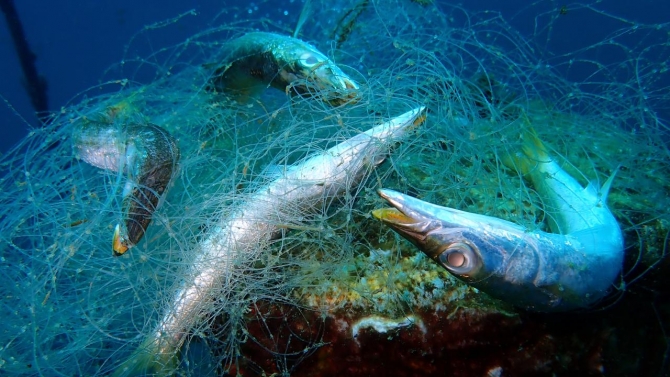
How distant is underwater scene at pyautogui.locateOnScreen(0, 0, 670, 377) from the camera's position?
223 cm

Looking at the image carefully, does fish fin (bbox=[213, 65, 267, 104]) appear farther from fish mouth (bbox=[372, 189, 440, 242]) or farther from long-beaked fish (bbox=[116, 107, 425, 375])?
fish mouth (bbox=[372, 189, 440, 242])

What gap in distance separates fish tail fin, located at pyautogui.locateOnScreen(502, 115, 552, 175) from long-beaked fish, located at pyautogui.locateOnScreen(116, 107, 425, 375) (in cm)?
88

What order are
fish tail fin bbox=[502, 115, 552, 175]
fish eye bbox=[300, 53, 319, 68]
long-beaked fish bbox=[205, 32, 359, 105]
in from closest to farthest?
fish tail fin bbox=[502, 115, 552, 175] < long-beaked fish bbox=[205, 32, 359, 105] < fish eye bbox=[300, 53, 319, 68]

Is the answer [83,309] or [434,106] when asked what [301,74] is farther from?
[83,309]

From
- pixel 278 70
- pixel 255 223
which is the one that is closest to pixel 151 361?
pixel 255 223

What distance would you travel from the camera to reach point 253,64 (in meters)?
3.76

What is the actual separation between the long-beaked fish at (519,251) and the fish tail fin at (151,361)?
68.2 inches

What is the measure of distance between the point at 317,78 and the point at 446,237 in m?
1.90

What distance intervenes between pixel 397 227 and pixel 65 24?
59000 millimetres

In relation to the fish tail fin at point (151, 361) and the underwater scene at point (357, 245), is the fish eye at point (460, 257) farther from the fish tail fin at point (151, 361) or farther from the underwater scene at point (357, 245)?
the fish tail fin at point (151, 361)

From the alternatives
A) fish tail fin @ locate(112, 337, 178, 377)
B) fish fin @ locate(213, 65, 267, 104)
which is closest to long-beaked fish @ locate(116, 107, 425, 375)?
fish tail fin @ locate(112, 337, 178, 377)

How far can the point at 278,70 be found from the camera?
3512 mm

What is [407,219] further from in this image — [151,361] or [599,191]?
[151,361]

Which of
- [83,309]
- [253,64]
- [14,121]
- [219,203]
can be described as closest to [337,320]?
[219,203]
